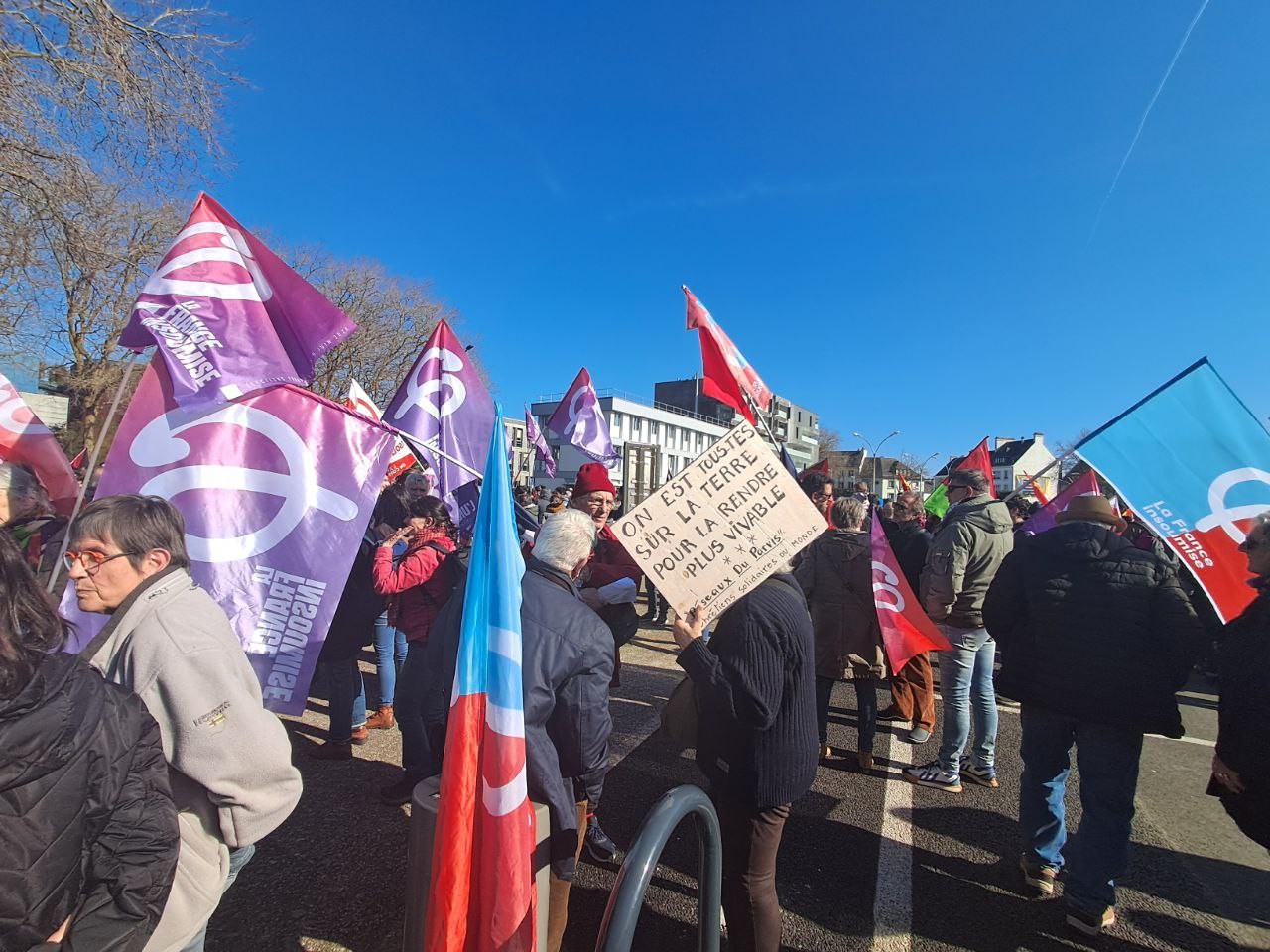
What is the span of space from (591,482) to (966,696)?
120 inches

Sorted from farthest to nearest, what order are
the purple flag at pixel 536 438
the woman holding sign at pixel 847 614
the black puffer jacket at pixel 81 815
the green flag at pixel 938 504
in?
the green flag at pixel 938 504, the purple flag at pixel 536 438, the woman holding sign at pixel 847 614, the black puffer jacket at pixel 81 815

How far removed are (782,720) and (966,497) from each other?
128 inches

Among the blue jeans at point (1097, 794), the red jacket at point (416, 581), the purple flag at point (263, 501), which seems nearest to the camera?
the purple flag at point (263, 501)

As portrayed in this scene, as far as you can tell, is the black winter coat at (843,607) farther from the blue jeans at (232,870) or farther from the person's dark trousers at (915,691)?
the blue jeans at (232,870)

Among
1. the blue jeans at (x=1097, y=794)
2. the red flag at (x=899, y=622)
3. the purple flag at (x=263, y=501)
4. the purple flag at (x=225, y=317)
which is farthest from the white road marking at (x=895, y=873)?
the purple flag at (x=225, y=317)

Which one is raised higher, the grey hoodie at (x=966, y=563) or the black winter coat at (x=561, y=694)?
the grey hoodie at (x=966, y=563)

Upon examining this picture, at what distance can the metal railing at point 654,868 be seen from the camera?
1.45 m

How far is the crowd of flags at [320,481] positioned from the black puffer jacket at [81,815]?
690 mm

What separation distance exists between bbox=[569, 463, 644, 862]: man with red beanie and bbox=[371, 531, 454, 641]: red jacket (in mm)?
1004

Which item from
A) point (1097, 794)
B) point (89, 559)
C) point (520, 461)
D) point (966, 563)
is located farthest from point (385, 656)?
point (520, 461)

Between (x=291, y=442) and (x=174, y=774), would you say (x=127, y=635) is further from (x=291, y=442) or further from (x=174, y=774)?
(x=291, y=442)

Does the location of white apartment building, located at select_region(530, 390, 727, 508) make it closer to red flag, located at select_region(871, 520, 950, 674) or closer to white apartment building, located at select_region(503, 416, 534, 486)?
white apartment building, located at select_region(503, 416, 534, 486)

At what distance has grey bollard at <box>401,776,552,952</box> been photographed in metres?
2.07

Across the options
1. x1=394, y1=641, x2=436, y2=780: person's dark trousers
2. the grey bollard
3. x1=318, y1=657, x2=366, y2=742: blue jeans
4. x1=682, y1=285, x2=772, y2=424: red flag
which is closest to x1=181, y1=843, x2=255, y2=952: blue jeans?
the grey bollard
